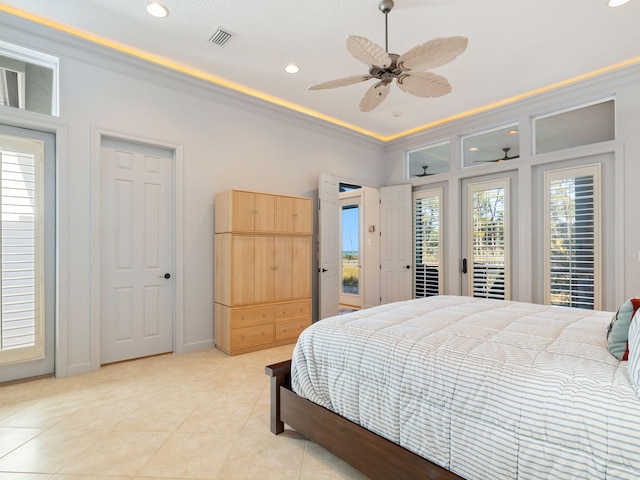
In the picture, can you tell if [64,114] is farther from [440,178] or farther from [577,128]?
[577,128]

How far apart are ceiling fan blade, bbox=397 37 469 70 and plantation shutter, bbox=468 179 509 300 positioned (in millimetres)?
2946

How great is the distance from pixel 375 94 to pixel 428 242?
3252mm

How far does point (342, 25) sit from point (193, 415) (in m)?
3.34

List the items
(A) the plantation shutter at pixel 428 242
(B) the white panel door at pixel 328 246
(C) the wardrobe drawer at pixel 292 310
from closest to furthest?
(C) the wardrobe drawer at pixel 292 310
(B) the white panel door at pixel 328 246
(A) the plantation shutter at pixel 428 242

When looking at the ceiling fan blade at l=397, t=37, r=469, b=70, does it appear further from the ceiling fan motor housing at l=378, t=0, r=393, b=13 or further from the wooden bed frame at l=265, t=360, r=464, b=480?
the wooden bed frame at l=265, t=360, r=464, b=480

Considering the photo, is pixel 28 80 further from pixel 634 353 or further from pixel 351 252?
pixel 351 252

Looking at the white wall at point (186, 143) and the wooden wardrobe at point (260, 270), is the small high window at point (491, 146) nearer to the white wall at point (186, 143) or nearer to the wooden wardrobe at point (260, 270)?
the white wall at point (186, 143)

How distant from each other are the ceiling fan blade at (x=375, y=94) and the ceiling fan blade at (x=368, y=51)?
251mm

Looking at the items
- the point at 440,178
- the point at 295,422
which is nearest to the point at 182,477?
the point at 295,422

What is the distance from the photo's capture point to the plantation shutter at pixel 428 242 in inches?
211

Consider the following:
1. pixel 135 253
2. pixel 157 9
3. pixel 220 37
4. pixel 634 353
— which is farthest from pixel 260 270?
pixel 634 353

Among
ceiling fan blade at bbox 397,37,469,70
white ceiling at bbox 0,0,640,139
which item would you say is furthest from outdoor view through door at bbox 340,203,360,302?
ceiling fan blade at bbox 397,37,469,70

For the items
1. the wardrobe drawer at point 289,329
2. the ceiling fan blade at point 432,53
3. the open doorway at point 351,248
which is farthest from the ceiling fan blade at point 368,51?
the open doorway at point 351,248

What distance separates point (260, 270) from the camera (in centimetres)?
403
